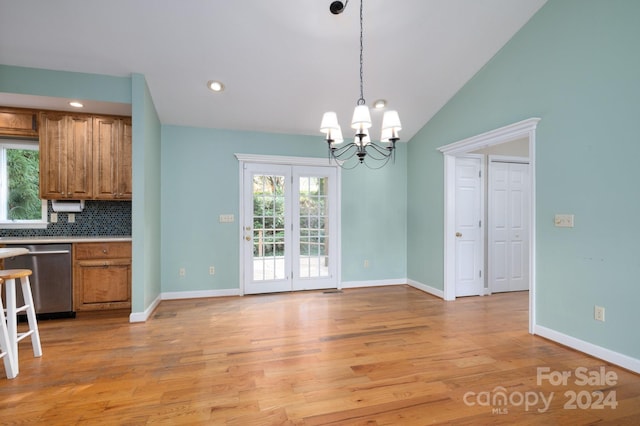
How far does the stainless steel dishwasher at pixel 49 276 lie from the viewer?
3.49 m

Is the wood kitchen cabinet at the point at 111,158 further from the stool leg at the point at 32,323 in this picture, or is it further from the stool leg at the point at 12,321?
the stool leg at the point at 12,321

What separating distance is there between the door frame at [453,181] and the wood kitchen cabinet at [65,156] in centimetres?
479

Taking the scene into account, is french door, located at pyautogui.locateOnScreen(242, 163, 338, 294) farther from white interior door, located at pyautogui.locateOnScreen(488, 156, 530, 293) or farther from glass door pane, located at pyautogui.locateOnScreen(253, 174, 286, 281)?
white interior door, located at pyautogui.locateOnScreen(488, 156, 530, 293)

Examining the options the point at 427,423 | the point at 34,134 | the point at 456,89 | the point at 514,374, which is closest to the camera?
the point at 427,423

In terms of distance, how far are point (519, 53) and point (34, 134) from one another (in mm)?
5828

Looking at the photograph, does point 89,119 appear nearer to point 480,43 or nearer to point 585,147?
point 480,43

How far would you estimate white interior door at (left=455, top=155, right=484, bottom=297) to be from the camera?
461 centimetres

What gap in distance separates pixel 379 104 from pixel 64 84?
377 centimetres

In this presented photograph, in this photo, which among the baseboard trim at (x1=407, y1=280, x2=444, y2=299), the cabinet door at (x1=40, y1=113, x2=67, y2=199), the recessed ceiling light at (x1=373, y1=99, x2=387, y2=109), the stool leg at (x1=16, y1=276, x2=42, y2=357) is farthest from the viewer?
the baseboard trim at (x1=407, y1=280, x2=444, y2=299)

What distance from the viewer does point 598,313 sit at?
2.66m

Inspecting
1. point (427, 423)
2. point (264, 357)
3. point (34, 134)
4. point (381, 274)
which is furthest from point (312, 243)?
point (34, 134)

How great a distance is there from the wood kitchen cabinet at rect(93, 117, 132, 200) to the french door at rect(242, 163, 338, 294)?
1555 millimetres

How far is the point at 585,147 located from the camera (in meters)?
2.75

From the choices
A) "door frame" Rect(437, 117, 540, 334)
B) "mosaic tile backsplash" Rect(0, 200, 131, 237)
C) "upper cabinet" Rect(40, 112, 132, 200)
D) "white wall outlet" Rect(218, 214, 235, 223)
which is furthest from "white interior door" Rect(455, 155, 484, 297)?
"mosaic tile backsplash" Rect(0, 200, 131, 237)
